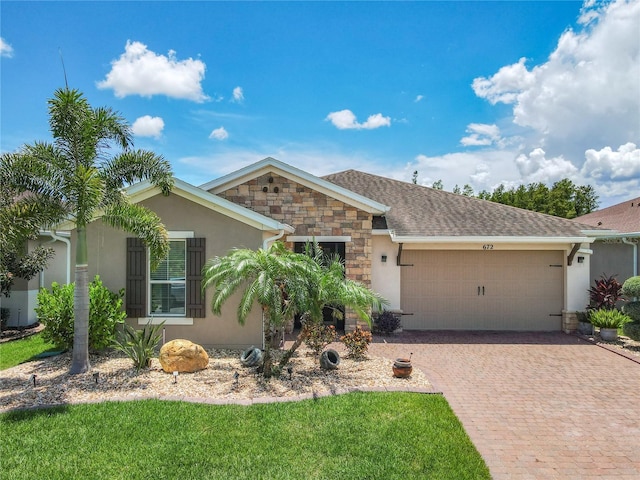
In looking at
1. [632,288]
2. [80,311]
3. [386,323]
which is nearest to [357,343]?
[386,323]

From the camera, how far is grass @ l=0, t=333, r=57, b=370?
8593 mm

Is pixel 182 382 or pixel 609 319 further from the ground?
pixel 609 319

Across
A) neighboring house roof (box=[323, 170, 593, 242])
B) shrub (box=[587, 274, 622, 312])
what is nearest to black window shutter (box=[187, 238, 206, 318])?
neighboring house roof (box=[323, 170, 593, 242])

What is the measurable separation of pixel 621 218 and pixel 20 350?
25010 millimetres

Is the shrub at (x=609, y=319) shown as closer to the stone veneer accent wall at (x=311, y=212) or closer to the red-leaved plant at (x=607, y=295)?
the red-leaved plant at (x=607, y=295)

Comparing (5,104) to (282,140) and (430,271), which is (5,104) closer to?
(282,140)

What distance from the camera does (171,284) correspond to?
926 centimetres

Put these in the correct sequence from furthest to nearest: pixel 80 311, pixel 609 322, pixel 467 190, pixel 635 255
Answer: pixel 467 190, pixel 635 255, pixel 609 322, pixel 80 311

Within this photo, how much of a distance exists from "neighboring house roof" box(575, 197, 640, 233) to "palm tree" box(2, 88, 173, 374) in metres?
19.1

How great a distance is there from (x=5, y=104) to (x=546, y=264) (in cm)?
1679

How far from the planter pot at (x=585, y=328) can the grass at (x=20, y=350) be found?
15.0m

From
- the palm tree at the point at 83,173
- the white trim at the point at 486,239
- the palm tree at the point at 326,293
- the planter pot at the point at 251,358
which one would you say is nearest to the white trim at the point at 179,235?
the palm tree at the point at 83,173

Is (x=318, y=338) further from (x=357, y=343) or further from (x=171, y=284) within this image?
(x=171, y=284)

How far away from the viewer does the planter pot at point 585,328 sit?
11648mm
